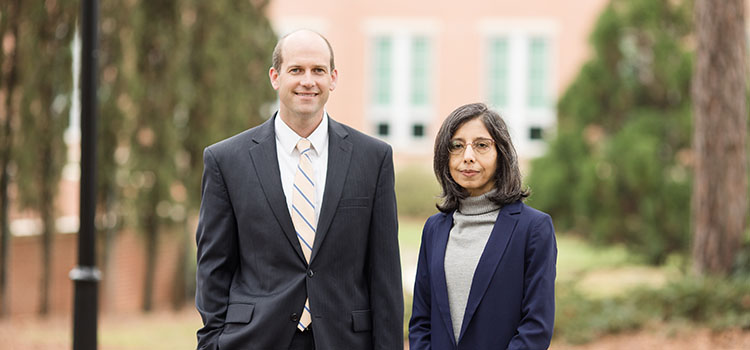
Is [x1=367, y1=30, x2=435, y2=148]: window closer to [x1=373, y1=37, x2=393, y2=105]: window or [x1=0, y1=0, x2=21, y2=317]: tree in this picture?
[x1=373, y1=37, x2=393, y2=105]: window

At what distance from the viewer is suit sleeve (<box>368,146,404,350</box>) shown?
2932 mm

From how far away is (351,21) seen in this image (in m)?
23.2

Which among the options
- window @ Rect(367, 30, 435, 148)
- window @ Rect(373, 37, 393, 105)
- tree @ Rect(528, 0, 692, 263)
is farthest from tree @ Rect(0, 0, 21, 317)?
window @ Rect(373, 37, 393, 105)

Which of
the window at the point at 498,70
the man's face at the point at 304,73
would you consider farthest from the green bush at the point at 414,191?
the man's face at the point at 304,73

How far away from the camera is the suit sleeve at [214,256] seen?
2.89 metres

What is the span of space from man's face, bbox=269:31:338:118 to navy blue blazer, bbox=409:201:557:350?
69cm

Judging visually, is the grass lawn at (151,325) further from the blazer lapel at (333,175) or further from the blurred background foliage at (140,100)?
the blazer lapel at (333,175)

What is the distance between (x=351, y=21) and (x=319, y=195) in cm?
2068

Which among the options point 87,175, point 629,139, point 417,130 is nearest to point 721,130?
point 629,139

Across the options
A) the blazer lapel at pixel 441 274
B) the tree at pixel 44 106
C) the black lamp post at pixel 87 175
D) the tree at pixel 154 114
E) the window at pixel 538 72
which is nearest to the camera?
the blazer lapel at pixel 441 274

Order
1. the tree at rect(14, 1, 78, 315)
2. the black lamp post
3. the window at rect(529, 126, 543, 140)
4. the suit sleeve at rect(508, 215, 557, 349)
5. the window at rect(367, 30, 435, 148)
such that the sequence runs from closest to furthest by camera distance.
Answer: the suit sleeve at rect(508, 215, 557, 349) → the black lamp post → the tree at rect(14, 1, 78, 315) → the window at rect(529, 126, 543, 140) → the window at rect(367, 30, 435, 148)

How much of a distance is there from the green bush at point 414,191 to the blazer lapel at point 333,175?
1873 centimetres

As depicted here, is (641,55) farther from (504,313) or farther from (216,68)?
(504,313)

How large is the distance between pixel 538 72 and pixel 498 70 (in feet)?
3.53
